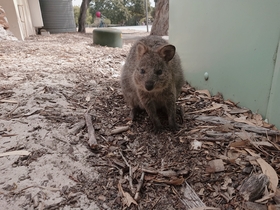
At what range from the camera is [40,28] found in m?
11.5

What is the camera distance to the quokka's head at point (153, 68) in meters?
2.58

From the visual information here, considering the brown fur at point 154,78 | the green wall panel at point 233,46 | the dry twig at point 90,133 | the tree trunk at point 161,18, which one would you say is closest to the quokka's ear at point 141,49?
the brown fur at point 154,78

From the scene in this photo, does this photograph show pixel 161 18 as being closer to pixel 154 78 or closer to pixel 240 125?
pixel 154 78

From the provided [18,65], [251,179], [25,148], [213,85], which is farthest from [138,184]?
[18,65]

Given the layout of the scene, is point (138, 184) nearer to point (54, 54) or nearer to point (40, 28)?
point (54, 54)

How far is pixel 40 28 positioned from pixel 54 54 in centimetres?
689

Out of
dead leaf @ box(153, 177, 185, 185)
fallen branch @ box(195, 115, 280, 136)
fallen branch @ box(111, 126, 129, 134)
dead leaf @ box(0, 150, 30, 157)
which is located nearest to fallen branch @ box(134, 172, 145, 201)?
dead leaf @ box(153, 177, 185, 185)

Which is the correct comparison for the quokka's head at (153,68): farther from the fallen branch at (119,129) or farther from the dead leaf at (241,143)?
the dead leaf at (241,143)

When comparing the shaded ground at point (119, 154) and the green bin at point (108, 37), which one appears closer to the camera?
the shaded ground at point (119, 154)

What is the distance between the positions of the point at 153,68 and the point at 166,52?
25cm

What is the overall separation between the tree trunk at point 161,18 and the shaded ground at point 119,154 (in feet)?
13.5

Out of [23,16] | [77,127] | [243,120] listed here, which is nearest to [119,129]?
[77,127]

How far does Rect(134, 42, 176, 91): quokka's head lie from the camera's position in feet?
8.47

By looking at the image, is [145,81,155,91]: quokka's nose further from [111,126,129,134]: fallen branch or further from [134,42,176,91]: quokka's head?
[111,126,129,134]: fallen branch
